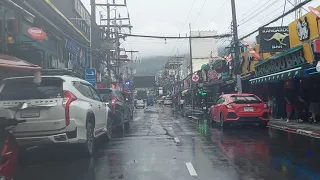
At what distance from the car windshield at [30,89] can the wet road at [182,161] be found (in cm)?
146

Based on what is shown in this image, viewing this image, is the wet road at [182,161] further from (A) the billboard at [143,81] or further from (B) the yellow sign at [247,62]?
(A) the billboard at [143,81]

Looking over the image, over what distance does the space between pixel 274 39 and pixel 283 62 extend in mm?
3233

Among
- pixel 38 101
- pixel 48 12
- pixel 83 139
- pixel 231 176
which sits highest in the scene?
pixel 48 12

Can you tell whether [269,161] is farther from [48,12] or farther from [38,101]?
[48,12]

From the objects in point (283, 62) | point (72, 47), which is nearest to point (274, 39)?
point (283, 62)

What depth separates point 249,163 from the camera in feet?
25.5

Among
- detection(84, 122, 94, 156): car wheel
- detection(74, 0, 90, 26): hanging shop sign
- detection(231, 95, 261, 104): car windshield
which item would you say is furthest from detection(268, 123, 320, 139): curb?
detection(74, 0, 90, 26): hanging shop sign

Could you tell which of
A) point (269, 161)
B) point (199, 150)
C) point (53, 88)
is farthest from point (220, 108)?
point (53, 88)

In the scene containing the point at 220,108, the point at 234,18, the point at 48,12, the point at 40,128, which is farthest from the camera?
the point at 234,18

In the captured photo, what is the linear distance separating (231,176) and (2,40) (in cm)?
1010

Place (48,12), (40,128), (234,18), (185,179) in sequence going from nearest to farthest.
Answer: (185,179) < (40,128) < (48,12) < (234,18)

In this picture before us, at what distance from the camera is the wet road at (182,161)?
266 inches

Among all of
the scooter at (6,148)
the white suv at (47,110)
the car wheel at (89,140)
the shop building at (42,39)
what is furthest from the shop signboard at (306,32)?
the scooter at (6,148)

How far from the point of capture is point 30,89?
7.77 meters
